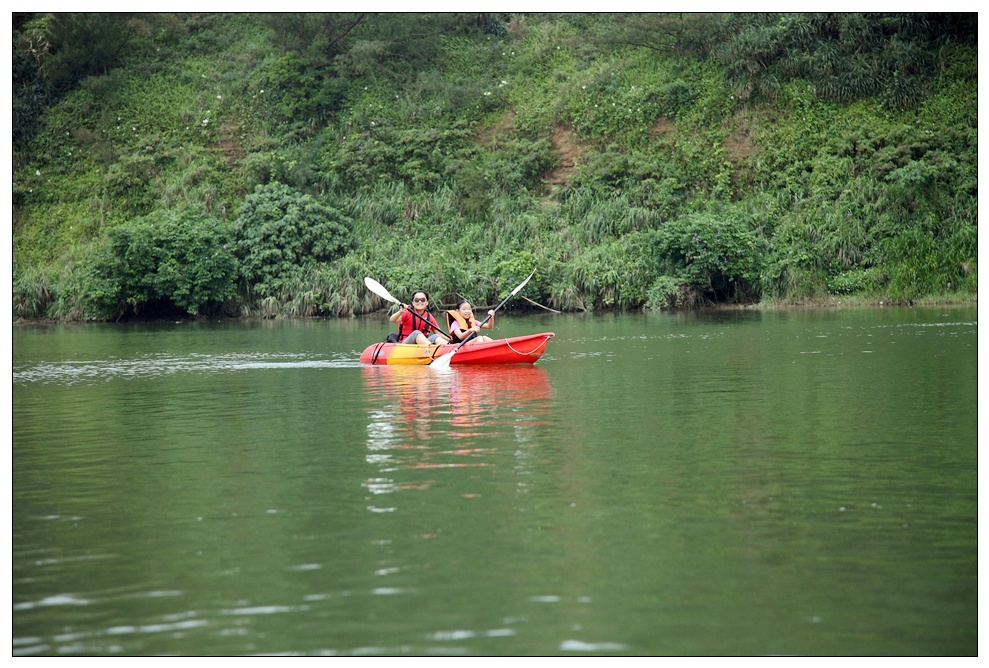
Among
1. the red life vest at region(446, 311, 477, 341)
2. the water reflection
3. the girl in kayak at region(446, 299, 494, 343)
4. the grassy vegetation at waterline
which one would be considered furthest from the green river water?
the grassy vegetation at waterline

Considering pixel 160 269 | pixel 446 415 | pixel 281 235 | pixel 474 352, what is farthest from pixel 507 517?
pixel 281 235

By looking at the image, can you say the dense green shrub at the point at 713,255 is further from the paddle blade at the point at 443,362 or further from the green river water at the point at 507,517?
the green river water at the point at 507,517

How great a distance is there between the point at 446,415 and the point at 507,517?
4.53m

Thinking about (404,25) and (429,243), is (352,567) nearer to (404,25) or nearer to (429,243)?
(429,243)

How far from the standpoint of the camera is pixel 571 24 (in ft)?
135

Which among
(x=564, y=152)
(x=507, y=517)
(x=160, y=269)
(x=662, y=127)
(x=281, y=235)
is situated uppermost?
(x=662, y=127)

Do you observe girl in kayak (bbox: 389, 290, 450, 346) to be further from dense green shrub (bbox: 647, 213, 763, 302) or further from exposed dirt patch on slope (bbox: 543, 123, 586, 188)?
exposed dirt patch on slope (bbox: 543, 123, 586, 188)

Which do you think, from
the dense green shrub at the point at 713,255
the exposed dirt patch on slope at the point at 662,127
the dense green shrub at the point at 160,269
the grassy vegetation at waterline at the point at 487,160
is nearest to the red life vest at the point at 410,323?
the grassy vegetation at waterline at the point at 487,160

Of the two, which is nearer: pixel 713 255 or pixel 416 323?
pixel 416 323

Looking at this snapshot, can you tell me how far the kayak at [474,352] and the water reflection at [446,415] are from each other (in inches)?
7.8

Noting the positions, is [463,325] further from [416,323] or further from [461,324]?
[416,323]

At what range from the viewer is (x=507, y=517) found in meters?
6.64

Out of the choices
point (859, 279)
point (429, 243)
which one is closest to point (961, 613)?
point (859, 279)

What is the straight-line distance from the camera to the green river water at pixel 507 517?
4867mm
